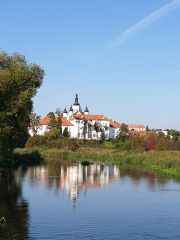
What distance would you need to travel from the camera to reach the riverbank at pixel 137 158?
2726 inches

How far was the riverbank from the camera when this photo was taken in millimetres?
69250

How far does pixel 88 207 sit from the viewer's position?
117 feet

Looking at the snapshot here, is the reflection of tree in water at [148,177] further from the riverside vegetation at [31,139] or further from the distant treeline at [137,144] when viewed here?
the distant treeline at [137,144]

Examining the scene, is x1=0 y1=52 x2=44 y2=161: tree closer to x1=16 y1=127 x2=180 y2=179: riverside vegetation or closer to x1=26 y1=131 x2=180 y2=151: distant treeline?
x1=16 y1=127 x2=180 y2=179: riverside vegetation

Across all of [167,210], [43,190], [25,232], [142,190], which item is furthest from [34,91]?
[25,232]

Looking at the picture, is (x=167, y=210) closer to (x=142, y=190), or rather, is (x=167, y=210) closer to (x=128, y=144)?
(x=142, y=190)

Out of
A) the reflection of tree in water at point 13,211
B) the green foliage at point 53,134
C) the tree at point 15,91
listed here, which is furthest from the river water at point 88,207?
the green foliage at point 53,134

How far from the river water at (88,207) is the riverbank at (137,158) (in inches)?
516

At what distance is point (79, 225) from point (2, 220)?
14.8ft

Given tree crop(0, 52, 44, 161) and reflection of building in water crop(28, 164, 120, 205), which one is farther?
reflection of building in water crop(28, 164, 120, 205)

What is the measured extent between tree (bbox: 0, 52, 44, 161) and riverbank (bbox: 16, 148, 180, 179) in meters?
20.5

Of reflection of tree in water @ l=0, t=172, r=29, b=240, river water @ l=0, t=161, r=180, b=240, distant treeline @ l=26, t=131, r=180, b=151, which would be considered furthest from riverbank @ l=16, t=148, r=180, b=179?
reflection of tree in water @ l=0, t=172, r=29, b=240

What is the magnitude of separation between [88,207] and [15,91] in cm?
1517

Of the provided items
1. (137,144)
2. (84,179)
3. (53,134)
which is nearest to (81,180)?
(84,179)
